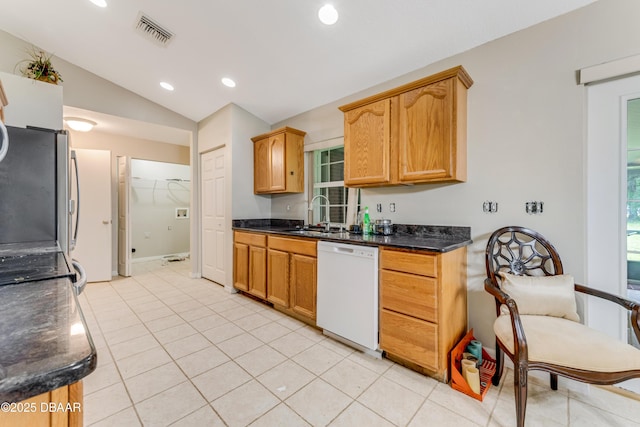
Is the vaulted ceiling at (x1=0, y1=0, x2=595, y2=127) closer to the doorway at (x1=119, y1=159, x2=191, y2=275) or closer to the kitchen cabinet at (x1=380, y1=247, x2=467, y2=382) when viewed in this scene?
the kitchen cabinet at (x1=380, y1=247, x2=467, y2=382)

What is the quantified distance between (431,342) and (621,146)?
1.74 meters

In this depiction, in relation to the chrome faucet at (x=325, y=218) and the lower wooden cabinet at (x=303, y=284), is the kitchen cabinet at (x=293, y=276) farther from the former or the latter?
the chrome faucet at (x=325, y=218)

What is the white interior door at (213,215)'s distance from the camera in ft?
12.8

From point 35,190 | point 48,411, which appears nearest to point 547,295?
point 48,411

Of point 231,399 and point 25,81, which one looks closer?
point 231,399

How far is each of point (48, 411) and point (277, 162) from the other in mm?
3177

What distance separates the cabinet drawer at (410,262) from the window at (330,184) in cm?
125

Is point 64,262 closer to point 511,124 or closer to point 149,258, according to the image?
point 511,124

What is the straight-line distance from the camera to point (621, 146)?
1666 millimetres

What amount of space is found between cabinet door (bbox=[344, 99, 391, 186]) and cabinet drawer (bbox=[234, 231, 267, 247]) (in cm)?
122

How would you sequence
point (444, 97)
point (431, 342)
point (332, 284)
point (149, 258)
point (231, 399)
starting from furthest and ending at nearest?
point (149, 258), point (332, 284), point (444, 97), point (431, 342), point (231, 399)

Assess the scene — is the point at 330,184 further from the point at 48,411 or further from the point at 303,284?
the point at 48,411

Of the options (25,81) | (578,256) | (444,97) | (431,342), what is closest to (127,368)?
(431,342)

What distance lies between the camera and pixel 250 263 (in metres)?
3.32
